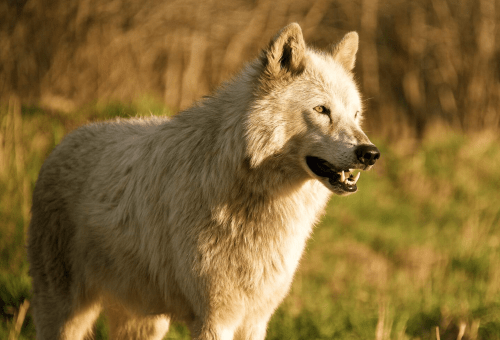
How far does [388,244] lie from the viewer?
Answer: 7277 mm

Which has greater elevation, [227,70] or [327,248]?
[227,70]

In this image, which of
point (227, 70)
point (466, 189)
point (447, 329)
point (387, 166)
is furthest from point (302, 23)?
point (447, 329)

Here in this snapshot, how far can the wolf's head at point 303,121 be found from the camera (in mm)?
Answer: 2984

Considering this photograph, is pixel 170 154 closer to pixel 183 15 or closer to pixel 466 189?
pixel 183 15

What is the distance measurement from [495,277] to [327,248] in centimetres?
209

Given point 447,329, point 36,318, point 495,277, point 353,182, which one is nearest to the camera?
point 353,182

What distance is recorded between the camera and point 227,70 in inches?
367

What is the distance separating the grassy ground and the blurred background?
0.07 ft

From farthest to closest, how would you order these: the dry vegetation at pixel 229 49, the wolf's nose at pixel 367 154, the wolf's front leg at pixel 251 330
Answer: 1. the dry vegetation at pixel 229 49
2. the wolf's front leg at pixel 251 330
3. the wolf's nose at pixel 367 154

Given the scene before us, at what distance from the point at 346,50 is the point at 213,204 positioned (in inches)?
62.6

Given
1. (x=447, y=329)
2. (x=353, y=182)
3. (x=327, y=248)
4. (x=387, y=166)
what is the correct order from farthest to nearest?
1. (x=387, y=166)
2. (x=327, y=248)
3. (x=447, y=329)
4. (x=353, y=182)

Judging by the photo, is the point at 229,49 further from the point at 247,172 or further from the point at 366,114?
the point at 247,172

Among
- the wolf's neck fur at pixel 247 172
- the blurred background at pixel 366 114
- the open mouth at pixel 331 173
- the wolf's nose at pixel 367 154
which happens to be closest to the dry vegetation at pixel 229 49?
the blurred background at pixel 366 114

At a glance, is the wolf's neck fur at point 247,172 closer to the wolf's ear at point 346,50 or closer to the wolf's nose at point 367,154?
the wolf's nose at point 367,154
